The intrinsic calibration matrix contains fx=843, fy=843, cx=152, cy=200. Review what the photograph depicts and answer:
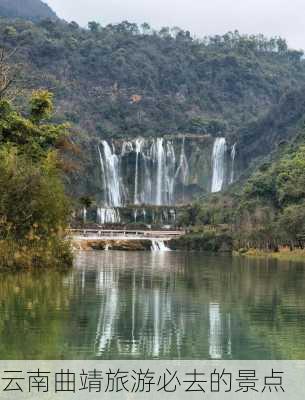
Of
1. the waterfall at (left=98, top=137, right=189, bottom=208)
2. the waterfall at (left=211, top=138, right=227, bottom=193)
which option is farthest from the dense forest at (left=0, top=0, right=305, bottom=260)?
the waterfall at (left=98, top=137, right=189, bottom=208)

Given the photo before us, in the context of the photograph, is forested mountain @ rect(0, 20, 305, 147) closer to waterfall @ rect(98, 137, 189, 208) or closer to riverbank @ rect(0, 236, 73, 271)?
waterfall @ rect(98, 137, 189, 208)

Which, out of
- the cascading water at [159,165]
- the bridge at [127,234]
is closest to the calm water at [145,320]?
the bridge at [127,234]

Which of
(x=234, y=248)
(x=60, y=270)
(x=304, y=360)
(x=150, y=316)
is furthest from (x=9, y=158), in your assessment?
(x=234, y=248)

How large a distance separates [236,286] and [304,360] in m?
12.3

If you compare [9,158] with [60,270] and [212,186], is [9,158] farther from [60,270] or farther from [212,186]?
[212,186]

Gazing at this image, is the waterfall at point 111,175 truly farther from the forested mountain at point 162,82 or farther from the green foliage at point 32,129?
the green foliage at point 32,129

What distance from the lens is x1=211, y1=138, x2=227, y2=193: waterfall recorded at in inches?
3912

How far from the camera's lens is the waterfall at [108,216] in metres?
82.8

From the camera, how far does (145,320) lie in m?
13.6

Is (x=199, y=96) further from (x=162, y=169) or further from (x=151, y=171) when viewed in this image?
(x=151, y=171)

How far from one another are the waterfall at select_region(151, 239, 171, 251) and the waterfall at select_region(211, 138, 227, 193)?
2717cm

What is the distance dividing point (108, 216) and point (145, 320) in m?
69.4

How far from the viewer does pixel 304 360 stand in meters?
10.2

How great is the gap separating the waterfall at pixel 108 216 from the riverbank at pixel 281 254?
2167 cm
